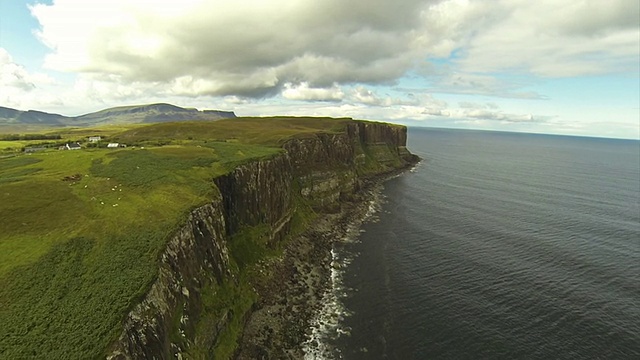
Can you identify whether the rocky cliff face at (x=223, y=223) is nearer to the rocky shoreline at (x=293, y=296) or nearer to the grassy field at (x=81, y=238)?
the grassy field at (x=81, y=238)

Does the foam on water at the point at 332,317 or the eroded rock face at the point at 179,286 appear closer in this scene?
the eroded rock face at the point at 179,286

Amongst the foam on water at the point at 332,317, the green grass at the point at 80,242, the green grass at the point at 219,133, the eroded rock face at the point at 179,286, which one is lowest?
the foam on water at the point at 332,317

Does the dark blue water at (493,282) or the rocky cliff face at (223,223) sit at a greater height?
the rocky cliff face at (223,223)

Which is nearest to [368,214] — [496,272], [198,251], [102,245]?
[496,272]

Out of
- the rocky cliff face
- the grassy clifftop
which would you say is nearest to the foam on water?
the rocky cliff face

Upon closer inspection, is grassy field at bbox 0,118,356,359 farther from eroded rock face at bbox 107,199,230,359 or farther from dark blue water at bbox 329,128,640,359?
dark blue water at bbox 329,128,640,359

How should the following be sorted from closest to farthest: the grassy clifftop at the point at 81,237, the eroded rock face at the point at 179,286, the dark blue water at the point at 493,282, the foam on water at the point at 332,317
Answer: the grassy clifftop at the point at 81,237 < the eroded rock face at the point at 179,286 < the foam on water at the point at 332,317 < the dark blue water at the point at 493,282

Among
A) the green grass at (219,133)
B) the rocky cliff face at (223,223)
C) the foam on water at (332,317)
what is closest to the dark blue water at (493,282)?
the foam on water at (332,317)

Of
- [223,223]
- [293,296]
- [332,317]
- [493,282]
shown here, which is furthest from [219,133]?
[493,282]
